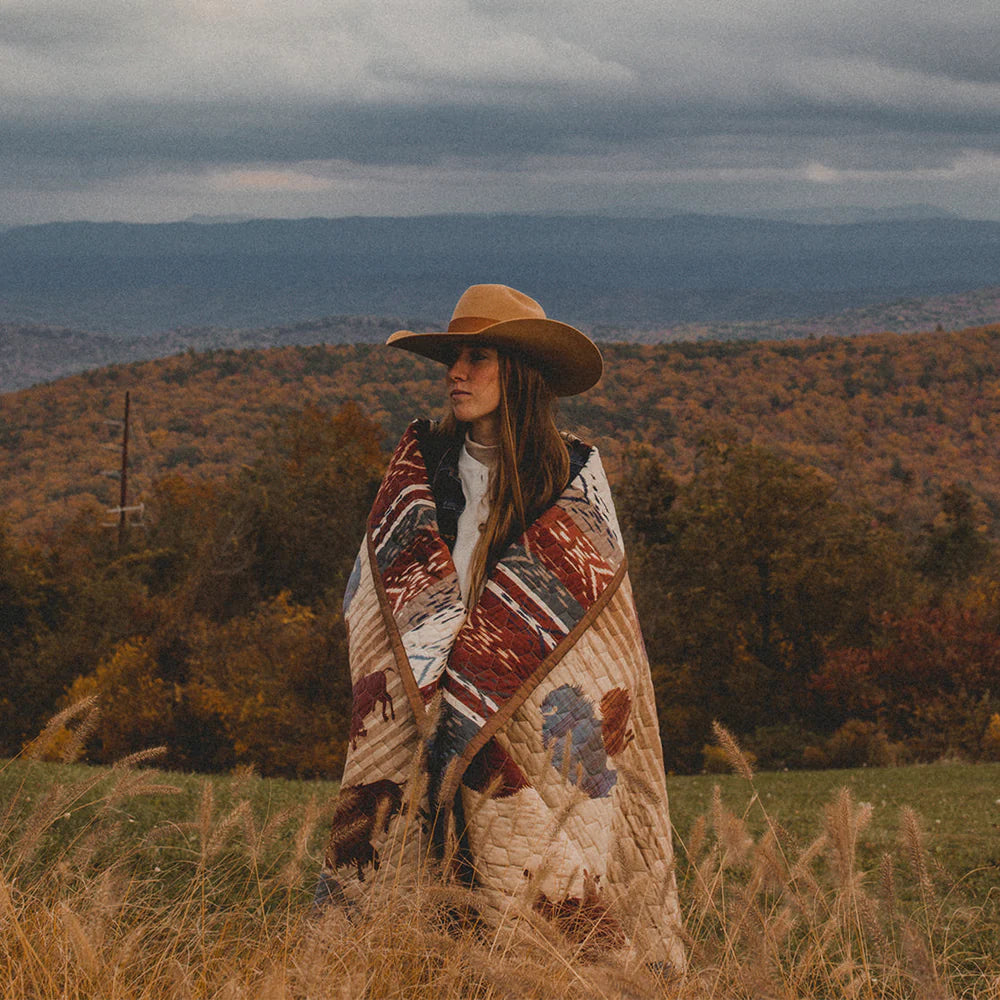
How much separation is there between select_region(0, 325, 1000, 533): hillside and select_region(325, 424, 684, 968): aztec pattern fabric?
41.1 meters

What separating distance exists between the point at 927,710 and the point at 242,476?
64.8 ft

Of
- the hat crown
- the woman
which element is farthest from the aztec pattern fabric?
the hat crown

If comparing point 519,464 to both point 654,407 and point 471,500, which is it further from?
point 654,407

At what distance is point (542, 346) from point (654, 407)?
59.2 m

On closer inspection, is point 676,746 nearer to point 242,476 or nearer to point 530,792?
point 242,476

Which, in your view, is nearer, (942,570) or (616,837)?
(616,837)

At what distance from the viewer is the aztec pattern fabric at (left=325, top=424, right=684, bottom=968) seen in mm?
3027

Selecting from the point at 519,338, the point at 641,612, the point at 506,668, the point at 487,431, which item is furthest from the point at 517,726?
the point at 641,612

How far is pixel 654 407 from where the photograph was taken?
2443 inches

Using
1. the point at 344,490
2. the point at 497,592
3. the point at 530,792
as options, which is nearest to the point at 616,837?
the point at 530,792

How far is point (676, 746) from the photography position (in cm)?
2272

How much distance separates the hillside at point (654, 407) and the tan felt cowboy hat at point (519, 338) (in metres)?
40.8

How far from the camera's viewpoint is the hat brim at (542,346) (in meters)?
3.40

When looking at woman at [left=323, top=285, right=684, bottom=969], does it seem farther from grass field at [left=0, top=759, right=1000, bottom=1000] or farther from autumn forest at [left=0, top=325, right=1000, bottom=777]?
autumn forest at [left=0, top=325, right=1000, bottom=777]
